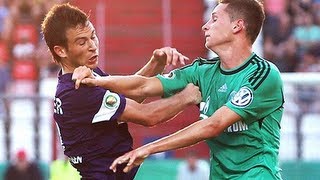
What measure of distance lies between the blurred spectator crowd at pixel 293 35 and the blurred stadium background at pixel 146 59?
1cm

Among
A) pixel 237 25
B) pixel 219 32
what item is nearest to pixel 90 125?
pixel 219 32

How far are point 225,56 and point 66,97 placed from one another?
3.22 feet

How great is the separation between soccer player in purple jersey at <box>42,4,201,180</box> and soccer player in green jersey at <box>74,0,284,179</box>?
4.1 inches

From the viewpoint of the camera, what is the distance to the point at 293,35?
12.3 metres

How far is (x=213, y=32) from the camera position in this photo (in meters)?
5.77

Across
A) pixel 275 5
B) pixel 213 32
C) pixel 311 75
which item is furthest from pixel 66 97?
pixel 275 5

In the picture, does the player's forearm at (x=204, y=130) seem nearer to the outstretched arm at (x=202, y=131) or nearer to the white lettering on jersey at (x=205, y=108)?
the outstretched arm at (x=202, y=131)

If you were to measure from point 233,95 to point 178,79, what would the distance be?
470 mm

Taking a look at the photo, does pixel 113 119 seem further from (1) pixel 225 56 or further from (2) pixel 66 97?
(1) pixel 225 56

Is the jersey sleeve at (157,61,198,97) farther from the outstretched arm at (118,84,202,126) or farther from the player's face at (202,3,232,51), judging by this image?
the player's face at (202,3,232,51)

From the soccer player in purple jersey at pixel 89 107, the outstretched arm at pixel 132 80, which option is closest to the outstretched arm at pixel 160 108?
the soccer player in purple jersey at pixel 89 107

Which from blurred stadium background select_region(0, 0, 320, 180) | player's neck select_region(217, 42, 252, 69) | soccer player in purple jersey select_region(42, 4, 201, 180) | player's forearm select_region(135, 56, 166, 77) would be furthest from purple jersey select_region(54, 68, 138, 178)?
blurred stadium background select_region(0, 0, 320, 180)

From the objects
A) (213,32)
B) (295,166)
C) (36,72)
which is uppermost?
(213,32)

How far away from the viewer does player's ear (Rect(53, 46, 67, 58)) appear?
5.95 metres
